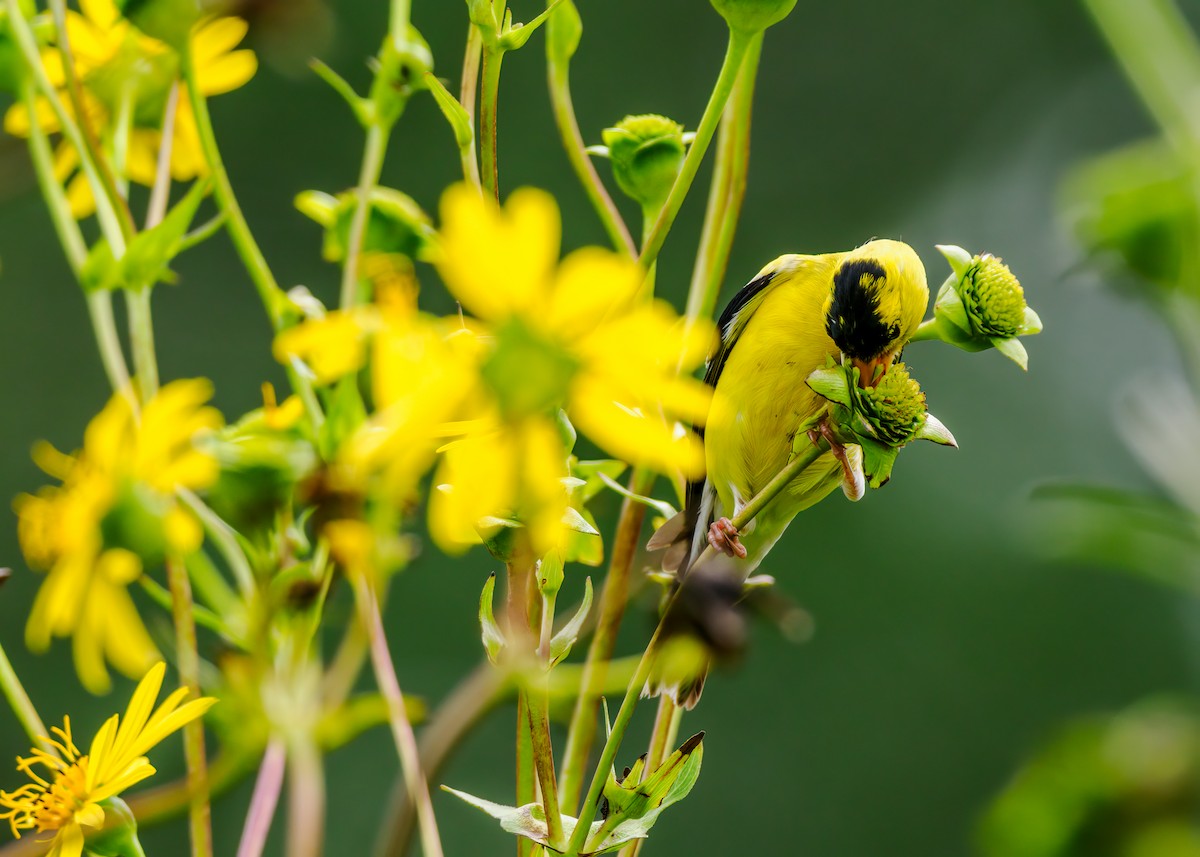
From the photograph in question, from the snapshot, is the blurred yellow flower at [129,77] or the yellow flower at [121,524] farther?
the blurred yellow flower at [129,77]

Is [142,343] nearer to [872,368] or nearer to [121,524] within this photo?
[121,524]

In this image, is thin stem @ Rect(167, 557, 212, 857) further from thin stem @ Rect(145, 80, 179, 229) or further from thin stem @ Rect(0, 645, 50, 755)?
thin stem @ Rect(145, 80, 179, 229)

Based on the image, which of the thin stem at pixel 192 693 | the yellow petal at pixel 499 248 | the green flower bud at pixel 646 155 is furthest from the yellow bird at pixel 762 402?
the yellow petal at pixel 499 248

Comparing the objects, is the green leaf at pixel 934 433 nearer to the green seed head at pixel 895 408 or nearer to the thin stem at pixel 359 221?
the green seed head at pixel 895 408

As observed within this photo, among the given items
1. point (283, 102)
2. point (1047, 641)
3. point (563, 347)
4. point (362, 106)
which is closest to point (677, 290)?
point (283, 102)

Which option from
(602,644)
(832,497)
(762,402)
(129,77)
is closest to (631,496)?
(602,644)
